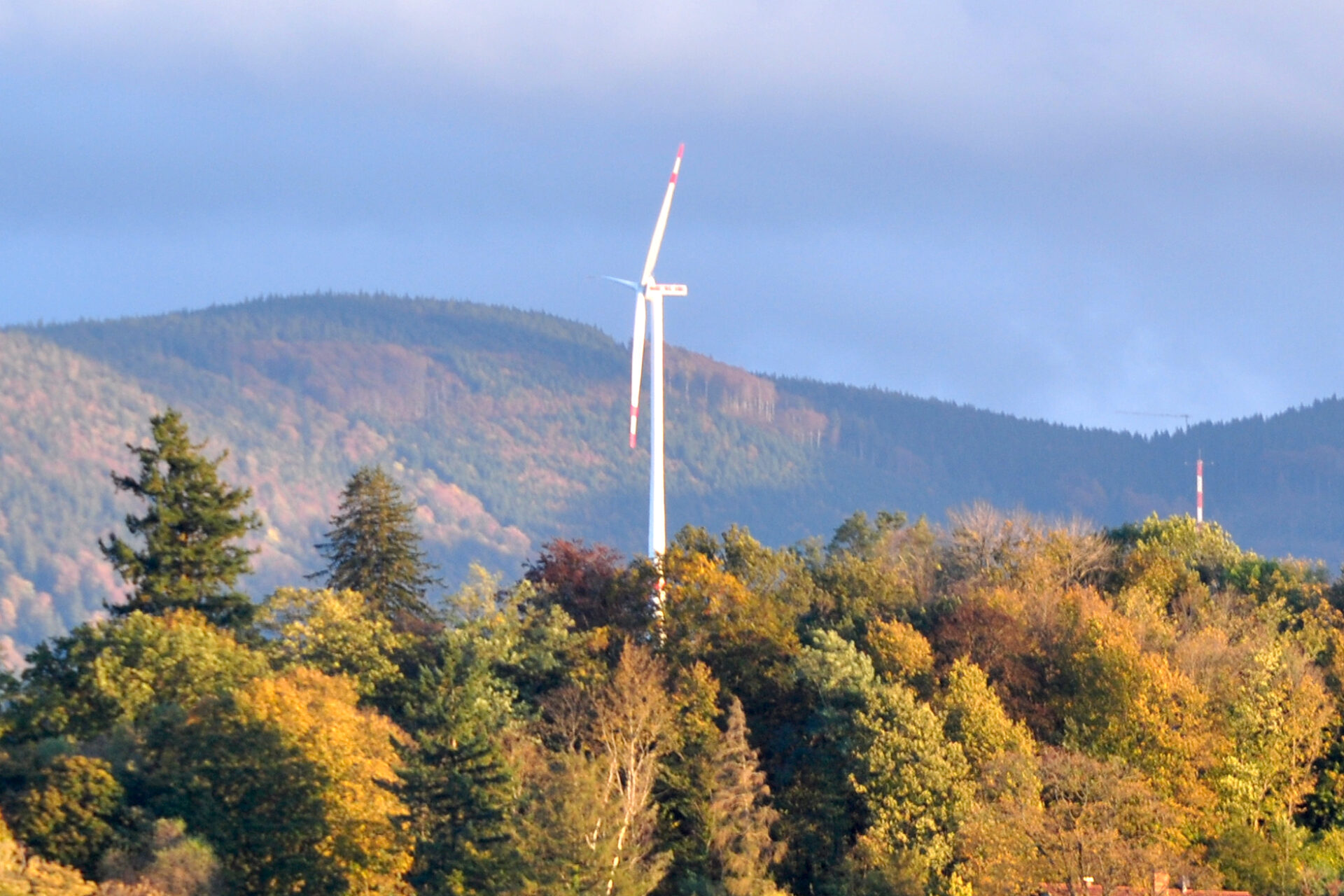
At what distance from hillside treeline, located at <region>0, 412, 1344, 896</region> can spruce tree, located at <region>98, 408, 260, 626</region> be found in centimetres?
13

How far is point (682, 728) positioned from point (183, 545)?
82.5ft

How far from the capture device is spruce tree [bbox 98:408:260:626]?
261 feet

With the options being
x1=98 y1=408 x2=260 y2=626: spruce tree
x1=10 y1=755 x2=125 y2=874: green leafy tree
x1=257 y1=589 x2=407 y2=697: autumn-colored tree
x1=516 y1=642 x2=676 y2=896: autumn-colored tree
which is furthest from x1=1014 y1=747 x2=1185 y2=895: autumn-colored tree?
x1=98 y1=408 x2=260 y2=626: spruce tree

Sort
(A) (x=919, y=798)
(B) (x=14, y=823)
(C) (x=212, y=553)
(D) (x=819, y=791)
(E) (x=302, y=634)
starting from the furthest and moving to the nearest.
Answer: (C) (x=212, y=553)
(E) (x=302, y=634)
(D) (x=819, y=791)
(A) (x=919, y=798)
(B) (x=14, y=823)

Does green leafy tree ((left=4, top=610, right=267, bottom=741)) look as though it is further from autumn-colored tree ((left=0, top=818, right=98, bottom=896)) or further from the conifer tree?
the conifer tree

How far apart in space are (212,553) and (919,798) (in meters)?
32.5

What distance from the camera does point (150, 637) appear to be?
67.8 meters

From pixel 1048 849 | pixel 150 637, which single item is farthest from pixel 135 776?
pixel 1048 849

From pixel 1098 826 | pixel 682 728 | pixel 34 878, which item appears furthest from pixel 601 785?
pixel 34 878

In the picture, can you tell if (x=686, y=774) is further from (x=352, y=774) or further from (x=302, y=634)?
(x=302, y=634)

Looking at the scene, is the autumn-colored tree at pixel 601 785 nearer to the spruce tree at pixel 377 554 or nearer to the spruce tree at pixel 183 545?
the spruce tree at pixel 183 545

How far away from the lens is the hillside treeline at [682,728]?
175 ft

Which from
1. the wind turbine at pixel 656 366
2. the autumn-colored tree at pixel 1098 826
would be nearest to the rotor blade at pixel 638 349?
the wind turbine at pixel 656 366

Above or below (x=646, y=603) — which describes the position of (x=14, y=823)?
below
